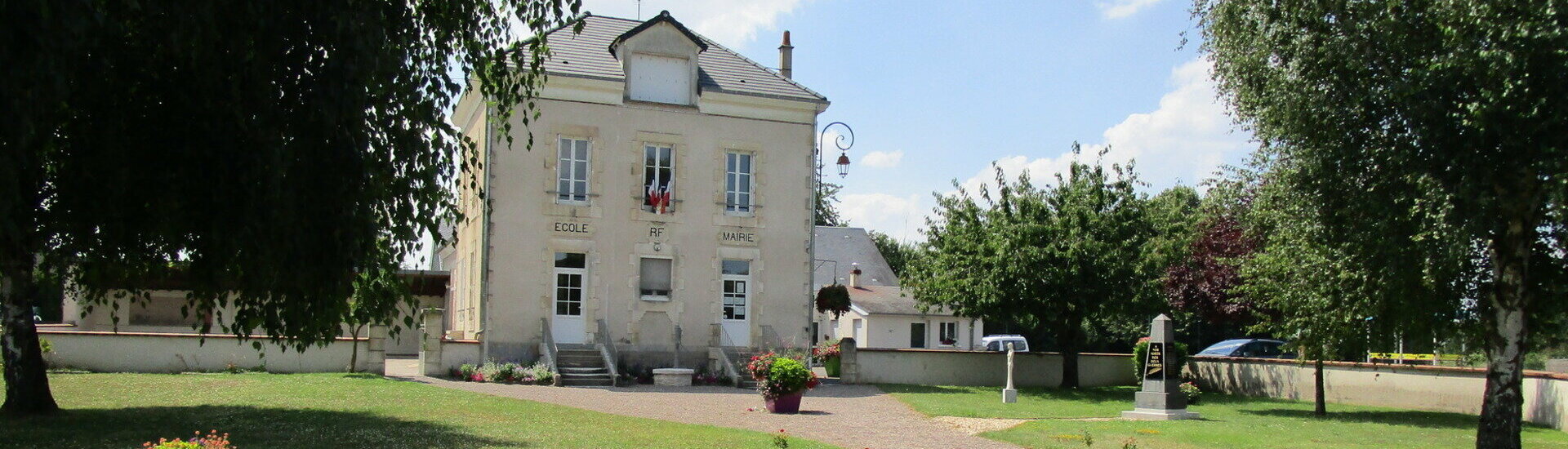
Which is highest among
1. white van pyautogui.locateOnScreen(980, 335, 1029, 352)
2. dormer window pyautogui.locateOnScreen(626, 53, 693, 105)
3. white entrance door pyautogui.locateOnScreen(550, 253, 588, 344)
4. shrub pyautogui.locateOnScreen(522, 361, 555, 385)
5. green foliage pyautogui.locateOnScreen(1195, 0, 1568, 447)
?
dormer window pyautogui.locateOnScreen(626, 53, 693, 105)

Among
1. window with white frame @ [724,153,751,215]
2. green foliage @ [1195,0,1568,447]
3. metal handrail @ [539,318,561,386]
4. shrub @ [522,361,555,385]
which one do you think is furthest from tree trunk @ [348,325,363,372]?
green foliage @ [1195,0,1568,447]

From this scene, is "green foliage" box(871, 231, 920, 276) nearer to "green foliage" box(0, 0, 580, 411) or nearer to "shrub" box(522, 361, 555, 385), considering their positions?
"shrub" box(522, 361, 555, 385)

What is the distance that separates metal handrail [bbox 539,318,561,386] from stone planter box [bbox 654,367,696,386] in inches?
75.5

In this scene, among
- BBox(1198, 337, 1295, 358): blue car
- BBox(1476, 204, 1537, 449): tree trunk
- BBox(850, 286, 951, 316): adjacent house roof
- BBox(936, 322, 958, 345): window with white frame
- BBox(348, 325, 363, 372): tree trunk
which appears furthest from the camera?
BBox(936, 322, 958, 345): window with white frame

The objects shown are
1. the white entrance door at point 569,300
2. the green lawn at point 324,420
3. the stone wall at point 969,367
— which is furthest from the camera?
the stone wall at point 969,367

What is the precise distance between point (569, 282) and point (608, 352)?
1745mm

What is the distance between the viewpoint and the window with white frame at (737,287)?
2609 centimetres

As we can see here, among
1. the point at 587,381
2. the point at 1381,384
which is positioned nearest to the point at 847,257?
the point at 587,381

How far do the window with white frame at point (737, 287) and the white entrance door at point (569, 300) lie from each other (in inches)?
121

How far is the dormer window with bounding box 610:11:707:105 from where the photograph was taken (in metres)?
25.5

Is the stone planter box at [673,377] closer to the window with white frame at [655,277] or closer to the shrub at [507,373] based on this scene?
the window with white frame at [655,277]

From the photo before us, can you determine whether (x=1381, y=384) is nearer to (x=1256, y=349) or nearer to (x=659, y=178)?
(x=1256, y=349)

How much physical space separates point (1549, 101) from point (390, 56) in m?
11.2

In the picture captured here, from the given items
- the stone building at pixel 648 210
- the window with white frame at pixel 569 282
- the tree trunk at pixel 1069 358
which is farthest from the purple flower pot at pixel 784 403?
the tree trunk at pixel 1069 358
